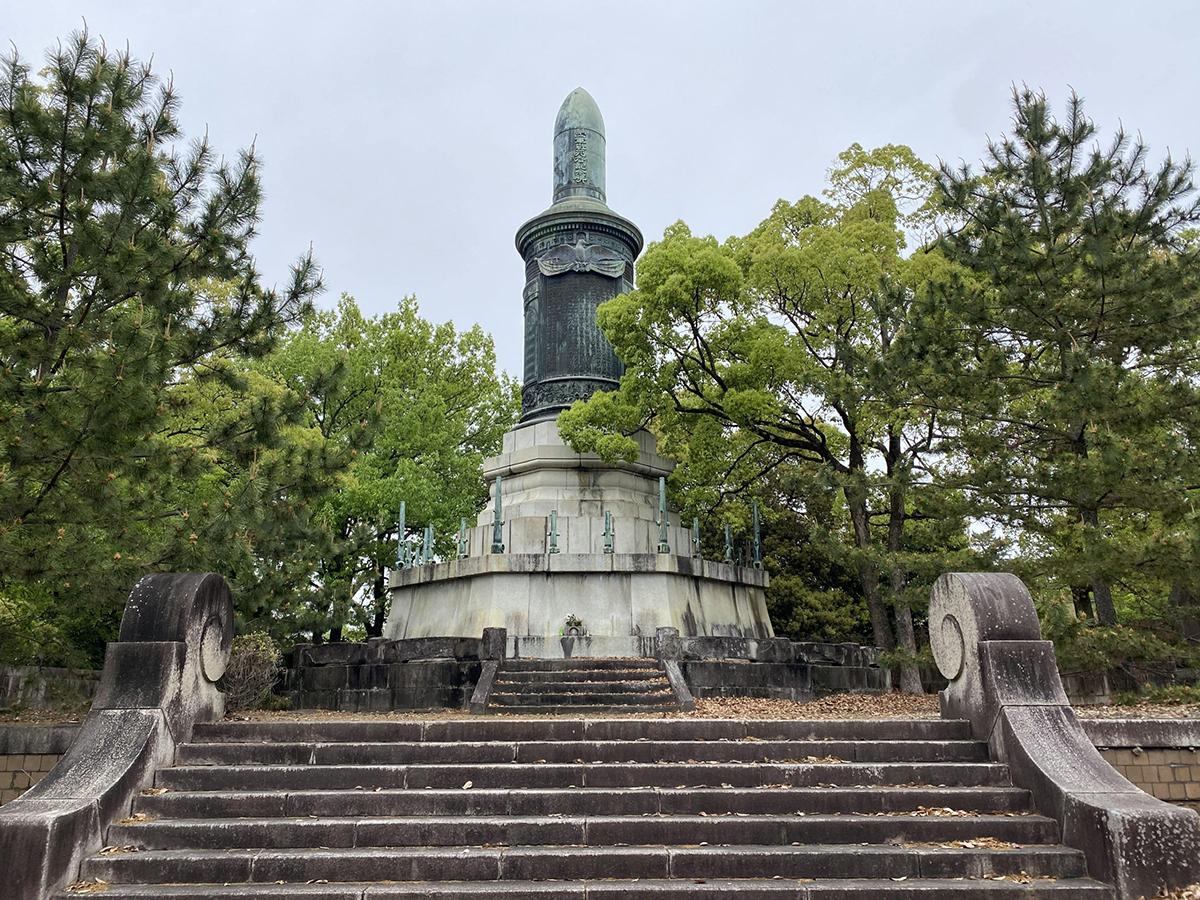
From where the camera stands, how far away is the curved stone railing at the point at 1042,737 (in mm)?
5133

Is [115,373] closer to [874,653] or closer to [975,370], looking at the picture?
[975,370]

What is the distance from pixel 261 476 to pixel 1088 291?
996 centimetres

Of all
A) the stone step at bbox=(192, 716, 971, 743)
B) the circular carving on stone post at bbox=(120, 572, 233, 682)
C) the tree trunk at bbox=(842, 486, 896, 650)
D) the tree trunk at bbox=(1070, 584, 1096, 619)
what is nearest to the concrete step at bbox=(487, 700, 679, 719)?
the stone step at bbox=(192, 716, 971, 743)

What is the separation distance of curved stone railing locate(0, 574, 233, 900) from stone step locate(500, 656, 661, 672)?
193 inches

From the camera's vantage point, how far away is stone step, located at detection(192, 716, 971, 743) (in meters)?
6.99

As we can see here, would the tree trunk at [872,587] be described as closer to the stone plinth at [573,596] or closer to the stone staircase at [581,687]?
the stone plinth at [573,596]

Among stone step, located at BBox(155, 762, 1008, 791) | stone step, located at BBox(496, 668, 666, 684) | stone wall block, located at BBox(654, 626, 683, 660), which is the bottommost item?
stone step, located at BBox(155, 762, 1008, 791)

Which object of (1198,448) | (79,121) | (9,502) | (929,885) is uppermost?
(79,121)

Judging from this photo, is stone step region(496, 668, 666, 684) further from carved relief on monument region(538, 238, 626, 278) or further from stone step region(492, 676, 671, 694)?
carved relief on monument region(538, 238, 626, 278)

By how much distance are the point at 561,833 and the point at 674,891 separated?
3.13ft

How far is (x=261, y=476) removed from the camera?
8.66 metres

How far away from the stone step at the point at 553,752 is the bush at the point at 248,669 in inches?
119

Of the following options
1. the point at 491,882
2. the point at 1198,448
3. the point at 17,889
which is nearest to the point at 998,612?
the point at 491,882

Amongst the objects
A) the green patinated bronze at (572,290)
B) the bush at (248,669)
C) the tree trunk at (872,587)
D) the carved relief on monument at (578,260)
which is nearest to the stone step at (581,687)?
the bush at (248,669)
